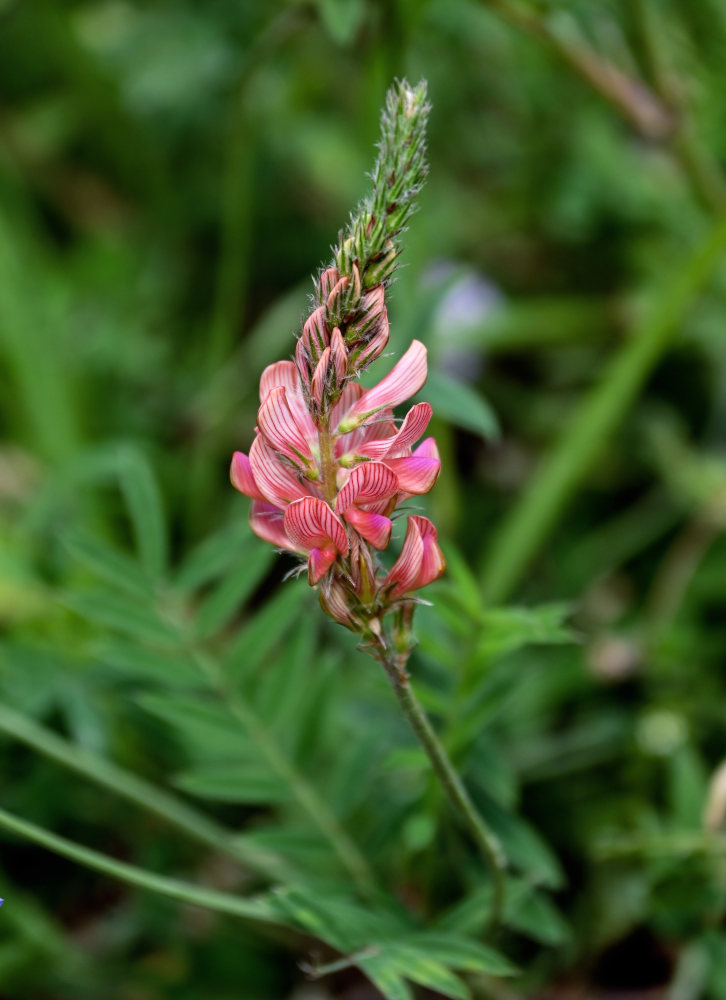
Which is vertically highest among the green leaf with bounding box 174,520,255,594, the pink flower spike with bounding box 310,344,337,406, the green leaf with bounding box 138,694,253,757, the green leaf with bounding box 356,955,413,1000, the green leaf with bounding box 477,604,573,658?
the pink flower spike with bounding box 310,344,337,406

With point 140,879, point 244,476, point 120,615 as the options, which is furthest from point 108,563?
point 244,476

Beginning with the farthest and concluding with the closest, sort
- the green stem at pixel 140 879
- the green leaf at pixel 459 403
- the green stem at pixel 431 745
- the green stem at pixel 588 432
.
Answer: the green stem at pixel 588 432
the green leaf at pixel 459 403
the green stem at pixel 140 879
the green stem at pixel 431 745

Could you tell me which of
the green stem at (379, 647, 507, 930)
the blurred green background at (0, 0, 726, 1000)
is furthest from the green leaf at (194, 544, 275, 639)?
the green stem at (379, 647, 507, 930)

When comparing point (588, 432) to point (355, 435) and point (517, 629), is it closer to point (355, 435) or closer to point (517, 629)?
point (517, 629)

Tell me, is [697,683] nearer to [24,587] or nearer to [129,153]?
[24,587]

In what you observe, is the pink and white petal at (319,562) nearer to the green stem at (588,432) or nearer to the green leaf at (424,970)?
the green leaf at (424,970)

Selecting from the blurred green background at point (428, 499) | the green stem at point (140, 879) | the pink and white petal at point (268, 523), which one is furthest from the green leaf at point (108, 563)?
the pink and white petal at point (268, 523)

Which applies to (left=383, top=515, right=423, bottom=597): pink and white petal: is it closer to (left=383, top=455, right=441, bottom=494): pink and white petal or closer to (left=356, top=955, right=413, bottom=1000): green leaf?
(left=383, top=455, right=441, bottom=494): pink and white petal
